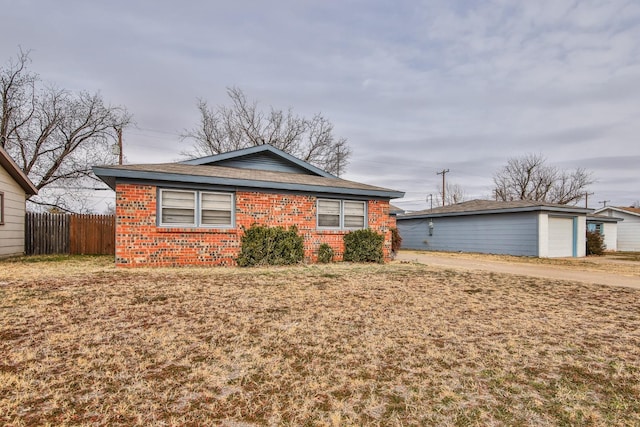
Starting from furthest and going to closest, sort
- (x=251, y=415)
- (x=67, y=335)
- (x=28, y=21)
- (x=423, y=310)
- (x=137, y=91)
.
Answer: (x=137, y=91)
(x=28, y=21)
(x=423, y=310)
(x=67, y=335)
(x=251, y=415)

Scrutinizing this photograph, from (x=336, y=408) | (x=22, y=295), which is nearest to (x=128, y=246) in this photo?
(x=22, y=295)

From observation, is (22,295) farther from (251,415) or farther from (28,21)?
(28,21)

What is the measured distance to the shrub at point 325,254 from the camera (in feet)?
36.5

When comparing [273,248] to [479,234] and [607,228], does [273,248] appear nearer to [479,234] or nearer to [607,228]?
[479,234]

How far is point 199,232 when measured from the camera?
31.7ft

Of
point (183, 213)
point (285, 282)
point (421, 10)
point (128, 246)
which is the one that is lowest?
point (285, 282)

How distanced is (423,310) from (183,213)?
7367 millimetres

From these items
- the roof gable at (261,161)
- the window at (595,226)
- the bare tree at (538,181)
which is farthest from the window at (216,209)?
the bare tree at (538,181)

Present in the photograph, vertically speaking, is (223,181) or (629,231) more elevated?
(223,181)

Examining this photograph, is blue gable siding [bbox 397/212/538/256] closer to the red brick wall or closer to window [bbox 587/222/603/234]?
the red brick wall

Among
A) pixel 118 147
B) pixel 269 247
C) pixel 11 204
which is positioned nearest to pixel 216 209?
pixel 269 247

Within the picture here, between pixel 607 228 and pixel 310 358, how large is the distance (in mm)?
30902

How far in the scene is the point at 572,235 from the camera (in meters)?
18.2

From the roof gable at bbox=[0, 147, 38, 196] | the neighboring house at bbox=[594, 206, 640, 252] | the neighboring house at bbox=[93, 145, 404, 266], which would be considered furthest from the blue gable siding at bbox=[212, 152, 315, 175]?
the neighboring house at bbox=[594, 206, 640, 252]
